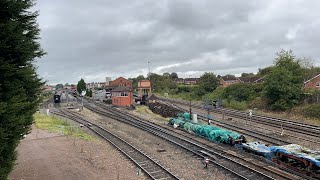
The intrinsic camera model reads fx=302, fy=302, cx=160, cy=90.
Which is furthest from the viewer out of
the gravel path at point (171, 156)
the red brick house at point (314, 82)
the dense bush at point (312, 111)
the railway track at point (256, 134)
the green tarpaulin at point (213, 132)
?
the red brick house at point (314, 82)

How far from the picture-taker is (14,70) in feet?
30.6

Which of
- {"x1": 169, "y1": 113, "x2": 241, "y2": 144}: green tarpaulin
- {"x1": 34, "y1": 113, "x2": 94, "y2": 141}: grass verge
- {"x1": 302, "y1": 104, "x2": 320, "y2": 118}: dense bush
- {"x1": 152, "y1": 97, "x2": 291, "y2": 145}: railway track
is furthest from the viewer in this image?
{"x1": 302, "y1": 104, "x2": 320, "y2": 118}: dense bush

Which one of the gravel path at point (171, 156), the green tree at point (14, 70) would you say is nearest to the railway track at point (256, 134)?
the gravel path at point (171, 156)

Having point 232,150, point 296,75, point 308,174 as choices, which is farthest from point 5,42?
point 296,75

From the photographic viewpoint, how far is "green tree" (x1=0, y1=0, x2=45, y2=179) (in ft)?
28.8

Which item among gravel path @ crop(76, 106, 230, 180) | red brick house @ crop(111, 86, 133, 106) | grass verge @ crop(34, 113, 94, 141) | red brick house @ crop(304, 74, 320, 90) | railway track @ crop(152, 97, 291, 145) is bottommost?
gravel path @ crop(76, 106, 230, 180)

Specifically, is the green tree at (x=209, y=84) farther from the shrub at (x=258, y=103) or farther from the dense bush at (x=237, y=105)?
the shrub at (x=258, y=103)

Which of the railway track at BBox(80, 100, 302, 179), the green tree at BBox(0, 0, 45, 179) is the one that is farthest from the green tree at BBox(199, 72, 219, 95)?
the green tree at BBox(0, 0, 45, 179)

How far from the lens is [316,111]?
1403 inches

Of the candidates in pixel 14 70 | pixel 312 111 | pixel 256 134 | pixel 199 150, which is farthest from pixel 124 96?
pixel 14 70

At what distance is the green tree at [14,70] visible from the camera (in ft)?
28.8

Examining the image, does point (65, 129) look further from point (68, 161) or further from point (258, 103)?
point (258, 103)

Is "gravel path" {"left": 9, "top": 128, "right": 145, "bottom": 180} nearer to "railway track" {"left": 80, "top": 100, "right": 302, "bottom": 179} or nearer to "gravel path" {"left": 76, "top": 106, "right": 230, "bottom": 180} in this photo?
"gravel path" {"left": 76, "top": 106, "right": 230, "bottom": 180}

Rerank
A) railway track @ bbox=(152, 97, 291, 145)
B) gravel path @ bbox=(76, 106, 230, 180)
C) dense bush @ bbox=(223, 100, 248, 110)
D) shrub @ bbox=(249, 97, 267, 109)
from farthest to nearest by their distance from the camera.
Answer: dense bush @ bbox=(223, 100, 248, 110) → shrub @ bbox=(249, 97, 267, 109) → railway track @ bbox=(152, 97, 291, 145) → gravel path @ bbox=(76, 106, 230, 180)
